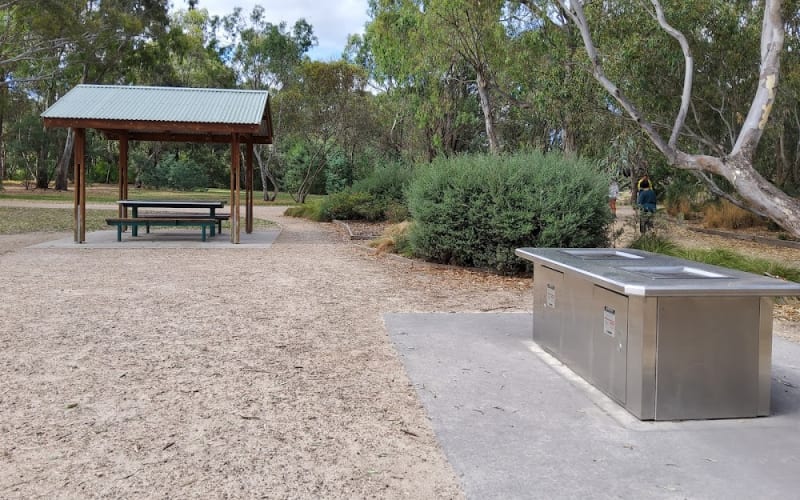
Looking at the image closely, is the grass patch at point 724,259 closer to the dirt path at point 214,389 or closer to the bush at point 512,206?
the bush at point 512,206

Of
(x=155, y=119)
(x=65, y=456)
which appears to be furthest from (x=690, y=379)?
(x=155, y=119)

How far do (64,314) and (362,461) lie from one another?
4928 mm

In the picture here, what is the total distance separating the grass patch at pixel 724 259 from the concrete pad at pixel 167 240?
764 centimetres

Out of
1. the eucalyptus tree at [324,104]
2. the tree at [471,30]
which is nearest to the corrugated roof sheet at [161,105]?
the tree at [471,30]

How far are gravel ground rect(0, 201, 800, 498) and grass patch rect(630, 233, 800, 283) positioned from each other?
2.77 meters

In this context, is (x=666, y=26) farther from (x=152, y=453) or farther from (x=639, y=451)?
(x=152, y=453)

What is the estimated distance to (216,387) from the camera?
15.7ft

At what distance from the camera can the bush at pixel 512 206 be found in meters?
10.2

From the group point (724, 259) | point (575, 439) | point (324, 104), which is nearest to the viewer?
point (575, 439)

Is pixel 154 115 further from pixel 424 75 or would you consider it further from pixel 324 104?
pixel 324 104

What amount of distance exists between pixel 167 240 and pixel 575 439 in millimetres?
13479

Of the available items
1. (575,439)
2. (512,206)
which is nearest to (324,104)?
(512,206)

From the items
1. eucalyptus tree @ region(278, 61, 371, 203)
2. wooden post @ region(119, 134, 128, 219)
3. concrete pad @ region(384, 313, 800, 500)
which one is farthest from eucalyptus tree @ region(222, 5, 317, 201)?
concrete pad @ region(384, 313, 800, 500)

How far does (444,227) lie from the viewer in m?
11.1
